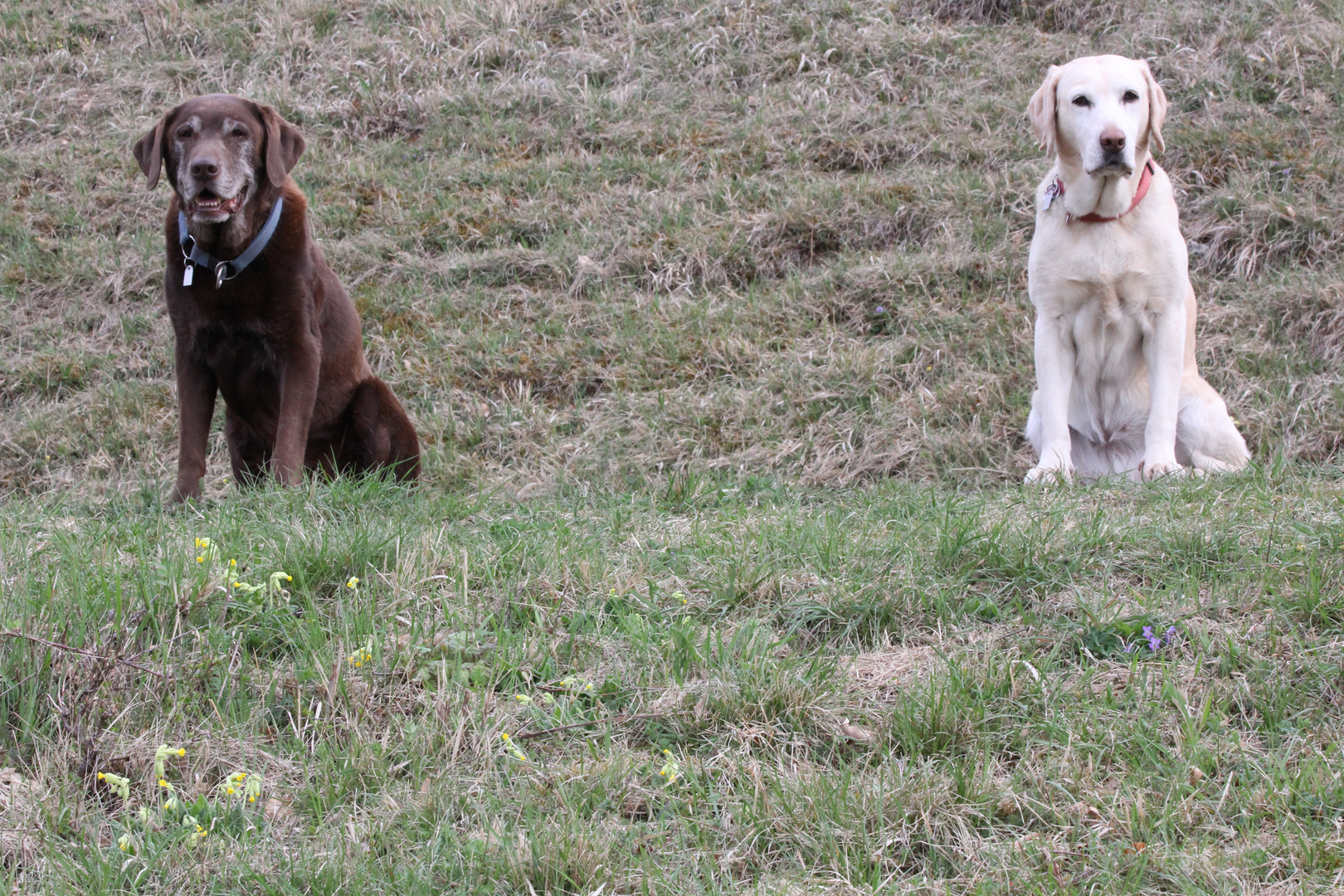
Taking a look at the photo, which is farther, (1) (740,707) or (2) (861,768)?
A: (1) (740,707)

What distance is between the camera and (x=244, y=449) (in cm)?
490

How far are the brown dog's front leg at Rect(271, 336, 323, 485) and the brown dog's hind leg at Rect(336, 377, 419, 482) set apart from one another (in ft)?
1.93

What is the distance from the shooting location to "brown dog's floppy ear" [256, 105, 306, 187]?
14.1ft

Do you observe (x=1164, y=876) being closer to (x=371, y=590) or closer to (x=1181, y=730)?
(x=1181, y=730)

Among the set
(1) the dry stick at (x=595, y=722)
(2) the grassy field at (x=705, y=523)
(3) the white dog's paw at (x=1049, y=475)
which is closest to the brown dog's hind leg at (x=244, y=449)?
(2) the grassy field at (x=705, y=523)

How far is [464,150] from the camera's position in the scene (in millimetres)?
8805

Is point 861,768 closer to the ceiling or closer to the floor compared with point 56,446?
closer to the ceiling

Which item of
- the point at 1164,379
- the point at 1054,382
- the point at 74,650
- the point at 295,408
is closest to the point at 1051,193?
the point at 1054,382

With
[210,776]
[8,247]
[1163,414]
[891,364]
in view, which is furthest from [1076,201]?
[8,247]

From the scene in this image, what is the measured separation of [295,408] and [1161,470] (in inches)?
132

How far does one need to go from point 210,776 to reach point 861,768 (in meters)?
1.19

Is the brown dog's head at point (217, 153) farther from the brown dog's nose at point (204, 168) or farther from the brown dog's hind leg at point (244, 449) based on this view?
the brown dog's hind leg at point (244, 449)

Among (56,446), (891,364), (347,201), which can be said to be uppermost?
(347,201)

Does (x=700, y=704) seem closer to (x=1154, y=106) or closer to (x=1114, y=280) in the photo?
(x=1114, y=280)
